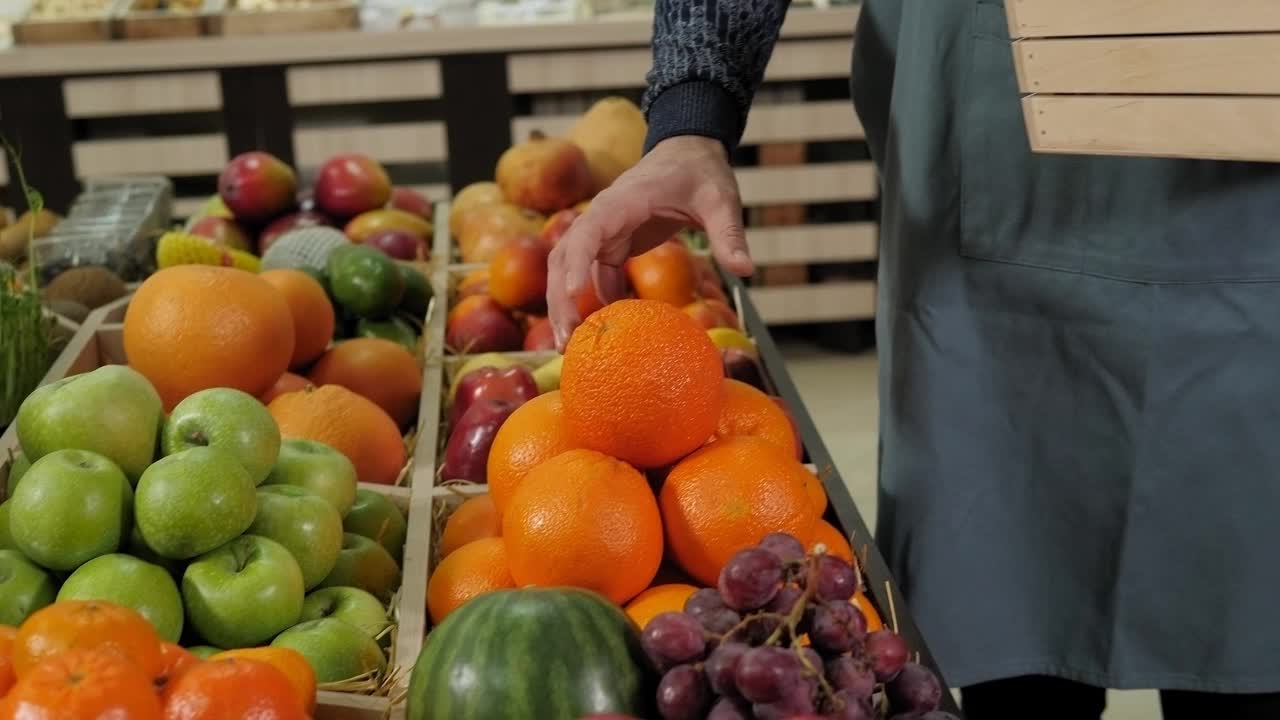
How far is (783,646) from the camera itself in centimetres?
78

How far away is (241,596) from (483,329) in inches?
34.3

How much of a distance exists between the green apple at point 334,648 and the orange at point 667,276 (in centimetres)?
84

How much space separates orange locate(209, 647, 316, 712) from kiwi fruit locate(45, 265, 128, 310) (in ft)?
3.83

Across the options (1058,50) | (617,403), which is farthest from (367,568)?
(1058,50)

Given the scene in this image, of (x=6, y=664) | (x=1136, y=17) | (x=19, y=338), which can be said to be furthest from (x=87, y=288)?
(x=1136, y=17)

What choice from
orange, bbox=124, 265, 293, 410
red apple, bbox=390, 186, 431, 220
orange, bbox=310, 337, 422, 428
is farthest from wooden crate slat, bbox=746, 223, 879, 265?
orange, bbox=124, 265, 293, 410

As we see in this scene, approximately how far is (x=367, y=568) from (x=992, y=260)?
2.32 feet

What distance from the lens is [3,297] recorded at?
1559 millimetres

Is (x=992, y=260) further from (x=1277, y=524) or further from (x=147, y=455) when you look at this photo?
(x=147, y=455)

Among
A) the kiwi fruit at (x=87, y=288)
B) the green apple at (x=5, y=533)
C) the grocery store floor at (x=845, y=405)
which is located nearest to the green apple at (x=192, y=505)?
the green apple at (x=5, y=533)

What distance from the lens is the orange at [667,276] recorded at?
1848 millimetres

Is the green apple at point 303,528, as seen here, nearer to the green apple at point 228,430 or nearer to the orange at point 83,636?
the green apple at point 228,430

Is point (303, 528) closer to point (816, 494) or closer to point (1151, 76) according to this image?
point (816, 494)

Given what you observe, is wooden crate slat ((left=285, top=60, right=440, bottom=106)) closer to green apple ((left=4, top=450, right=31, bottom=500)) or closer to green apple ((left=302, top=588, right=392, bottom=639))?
green apple ((left=4, top=450, right=31, bottom=500))
